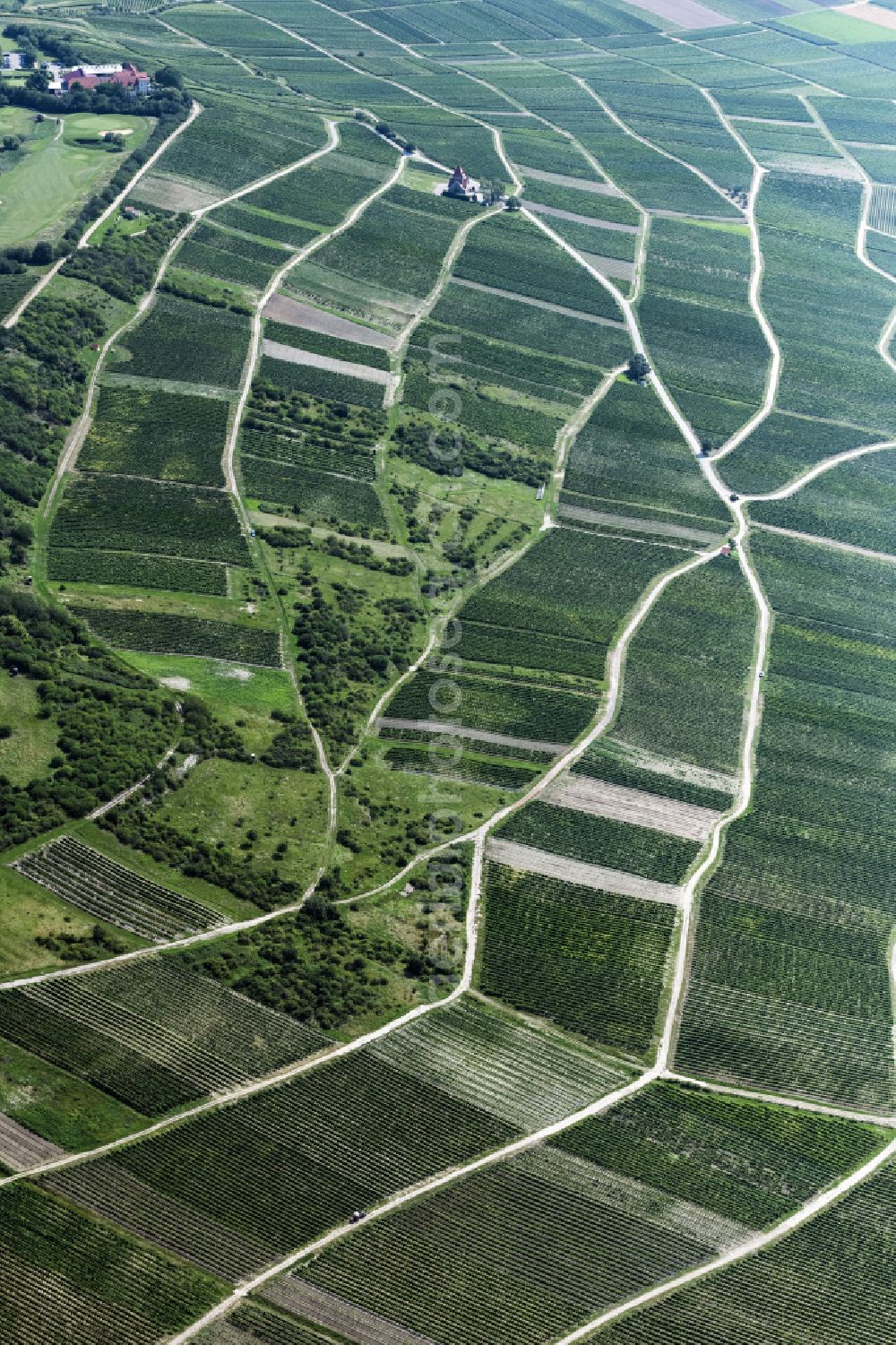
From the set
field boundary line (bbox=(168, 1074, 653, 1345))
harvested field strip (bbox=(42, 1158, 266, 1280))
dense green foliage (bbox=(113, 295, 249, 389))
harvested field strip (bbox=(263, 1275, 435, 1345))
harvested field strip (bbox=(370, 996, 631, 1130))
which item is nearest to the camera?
field boundary line (bbox=(168, 1074, 653, 1345))

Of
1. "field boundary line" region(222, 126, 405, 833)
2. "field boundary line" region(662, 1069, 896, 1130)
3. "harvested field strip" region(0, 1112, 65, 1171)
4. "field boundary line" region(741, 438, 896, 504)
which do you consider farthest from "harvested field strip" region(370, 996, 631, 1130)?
"field boundary line" region(741, 438, 896, 504)

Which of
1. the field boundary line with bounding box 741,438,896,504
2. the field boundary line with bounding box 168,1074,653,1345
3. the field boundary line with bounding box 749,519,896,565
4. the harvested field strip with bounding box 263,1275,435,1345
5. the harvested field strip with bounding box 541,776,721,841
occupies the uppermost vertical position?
the field boundary line with bounding box 741,438,896,504

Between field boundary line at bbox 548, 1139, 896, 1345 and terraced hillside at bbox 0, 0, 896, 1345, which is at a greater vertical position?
terraced hillside at bbox 0, 0, 896, 1345

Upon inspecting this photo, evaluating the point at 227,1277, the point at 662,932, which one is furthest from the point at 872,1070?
the point at 227,1277

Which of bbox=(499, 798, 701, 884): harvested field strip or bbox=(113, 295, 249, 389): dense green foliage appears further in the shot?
bbox=(113, 295, 249, 389): dense green foliage

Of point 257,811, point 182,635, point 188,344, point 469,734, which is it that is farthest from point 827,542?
point 257,811

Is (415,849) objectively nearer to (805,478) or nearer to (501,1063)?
(501,1063)

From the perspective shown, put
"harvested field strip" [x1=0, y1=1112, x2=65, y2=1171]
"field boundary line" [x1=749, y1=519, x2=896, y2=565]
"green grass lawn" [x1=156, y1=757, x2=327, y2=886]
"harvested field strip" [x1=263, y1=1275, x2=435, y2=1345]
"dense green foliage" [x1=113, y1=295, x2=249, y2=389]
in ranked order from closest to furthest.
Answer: "harvested field strip" [x1=263, y1=1275, x2=435, y2=1345], "harvested field strip" [x1=0, y1=1112, x2=65, y2=1171], "green grass lawn" [x1=156, y1=757, x2=327, y2=886], "dense green foliage" [x1=113, y1=295, x2=249, y2=389], "field boundary line" [x1=749, y1=519, x2=896, y2=565]

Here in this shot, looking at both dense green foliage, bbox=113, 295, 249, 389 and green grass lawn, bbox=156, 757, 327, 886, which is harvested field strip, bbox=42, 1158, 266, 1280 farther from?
dense green foliage, bbox=113, 295, 249, 389
